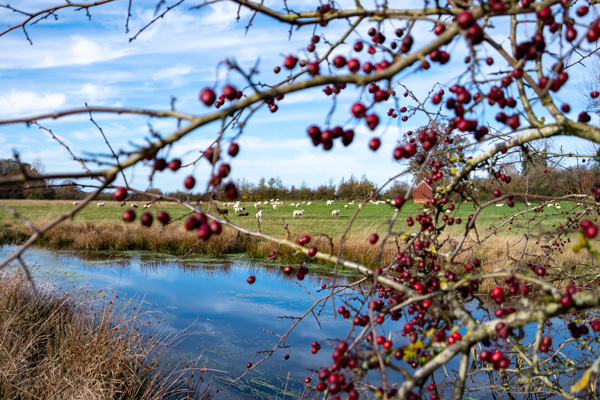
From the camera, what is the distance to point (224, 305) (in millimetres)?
9438

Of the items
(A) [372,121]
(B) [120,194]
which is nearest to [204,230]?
(B) [120,194]

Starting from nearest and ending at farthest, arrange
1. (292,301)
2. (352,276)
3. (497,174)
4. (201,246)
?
(497,174) < (292,301) < (352,276) < (201,246)

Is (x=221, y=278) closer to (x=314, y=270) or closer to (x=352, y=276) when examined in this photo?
(x=314, y=270)

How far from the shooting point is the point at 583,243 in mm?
1080

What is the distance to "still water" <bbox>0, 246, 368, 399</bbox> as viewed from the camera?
6320 millimetres

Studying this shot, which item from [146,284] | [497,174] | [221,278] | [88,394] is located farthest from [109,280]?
[497,174]

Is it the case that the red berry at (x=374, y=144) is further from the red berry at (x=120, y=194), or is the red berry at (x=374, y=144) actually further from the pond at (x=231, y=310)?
the pond at (x=231, y=310)

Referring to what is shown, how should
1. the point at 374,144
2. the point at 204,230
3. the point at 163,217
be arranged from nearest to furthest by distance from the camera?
1. the point at 204,230
2. the point at 163,217
3. the point at 374,144

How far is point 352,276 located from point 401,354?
10318mm

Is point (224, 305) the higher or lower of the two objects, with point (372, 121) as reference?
lower

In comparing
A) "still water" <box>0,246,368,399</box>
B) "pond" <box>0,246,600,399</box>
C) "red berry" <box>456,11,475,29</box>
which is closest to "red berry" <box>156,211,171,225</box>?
"red berry" <box>456,11,475,29</box>

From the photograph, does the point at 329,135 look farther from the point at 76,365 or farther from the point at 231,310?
the point at 231,310

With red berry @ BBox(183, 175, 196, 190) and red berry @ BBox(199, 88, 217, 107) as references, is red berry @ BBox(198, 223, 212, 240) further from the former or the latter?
red berry @ BBox(199, 88, 217, 107)

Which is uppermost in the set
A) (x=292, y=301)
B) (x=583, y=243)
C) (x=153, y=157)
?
(x=153, y=157)
